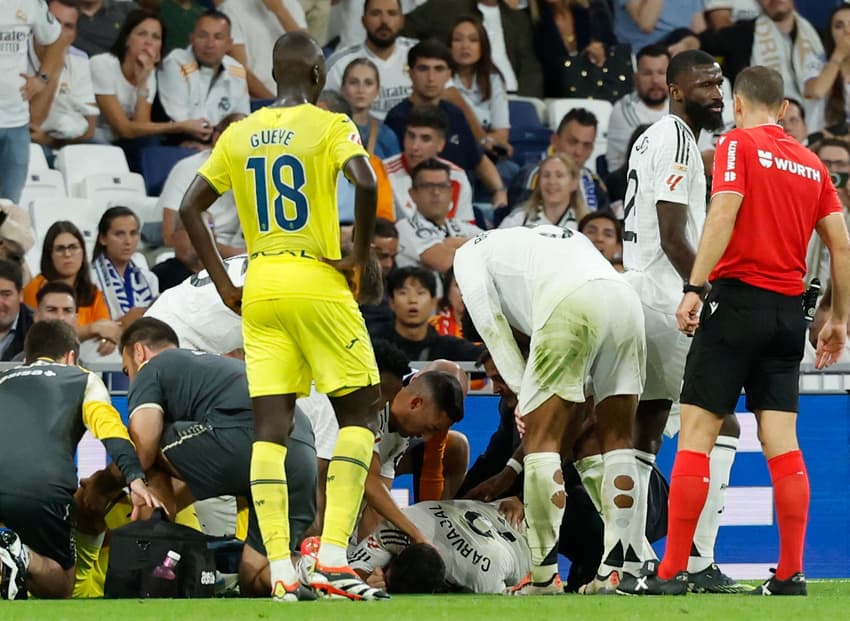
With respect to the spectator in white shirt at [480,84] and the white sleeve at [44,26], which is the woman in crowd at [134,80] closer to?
the white sleeve at [44,26]

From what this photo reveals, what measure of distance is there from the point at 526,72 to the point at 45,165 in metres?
4.83

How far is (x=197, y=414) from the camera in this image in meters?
6.98

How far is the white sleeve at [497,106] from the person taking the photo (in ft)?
45.2

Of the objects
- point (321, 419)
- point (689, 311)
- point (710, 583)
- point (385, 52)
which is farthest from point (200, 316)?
point (385, 52)

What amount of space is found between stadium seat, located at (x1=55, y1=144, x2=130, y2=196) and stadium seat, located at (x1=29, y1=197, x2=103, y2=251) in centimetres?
35

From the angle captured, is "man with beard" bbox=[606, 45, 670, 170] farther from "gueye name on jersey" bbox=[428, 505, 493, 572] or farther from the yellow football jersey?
the yellow football jersey

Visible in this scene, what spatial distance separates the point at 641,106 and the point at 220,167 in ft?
27.1

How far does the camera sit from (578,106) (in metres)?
14.1

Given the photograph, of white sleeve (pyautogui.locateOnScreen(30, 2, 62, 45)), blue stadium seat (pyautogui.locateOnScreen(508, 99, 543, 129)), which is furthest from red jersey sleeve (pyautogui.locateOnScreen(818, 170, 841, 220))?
blue stadium seat (pyautogui.locateOnScreen(508, 99, 543, 129))

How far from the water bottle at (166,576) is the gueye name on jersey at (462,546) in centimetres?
144

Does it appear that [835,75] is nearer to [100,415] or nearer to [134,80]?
[134,80]

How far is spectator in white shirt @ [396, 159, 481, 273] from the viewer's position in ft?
39.7

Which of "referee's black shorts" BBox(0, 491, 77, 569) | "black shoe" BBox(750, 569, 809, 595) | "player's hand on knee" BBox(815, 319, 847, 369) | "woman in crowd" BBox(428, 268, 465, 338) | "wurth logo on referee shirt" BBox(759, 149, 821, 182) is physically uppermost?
"wurth logo on referee shirt" BBox(759, 149, 821, 182)

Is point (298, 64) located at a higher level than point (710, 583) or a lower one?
higher
